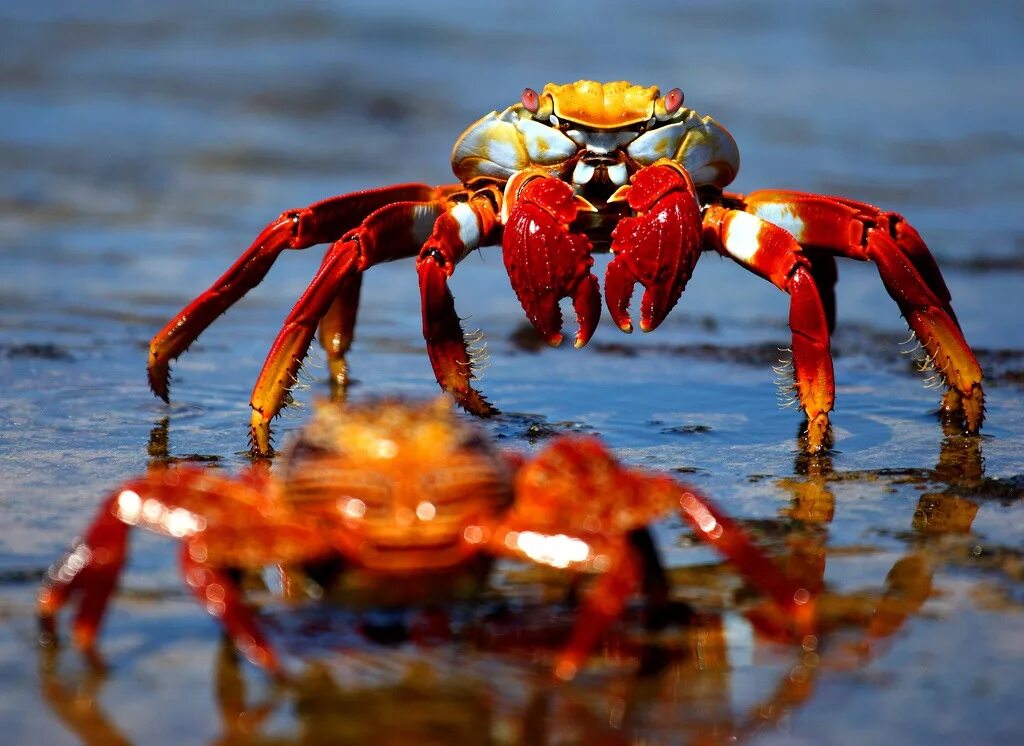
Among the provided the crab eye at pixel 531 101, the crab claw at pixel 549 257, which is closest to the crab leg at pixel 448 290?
the crab claw at pixel 549 257

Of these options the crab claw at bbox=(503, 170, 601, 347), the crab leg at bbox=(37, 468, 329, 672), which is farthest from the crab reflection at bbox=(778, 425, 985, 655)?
the crab leg at bbox=(37, 468, 329, 672)

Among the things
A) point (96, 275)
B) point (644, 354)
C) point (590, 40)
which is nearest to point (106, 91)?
point (590, 40)

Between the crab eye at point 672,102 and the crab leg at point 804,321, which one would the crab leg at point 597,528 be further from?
the crab eye at point 672,102

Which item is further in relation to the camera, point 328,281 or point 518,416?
point 518,416

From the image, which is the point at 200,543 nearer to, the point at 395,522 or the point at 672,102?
the point at 395,522

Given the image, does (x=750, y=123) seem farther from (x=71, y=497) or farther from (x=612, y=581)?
(x=612, y=581)

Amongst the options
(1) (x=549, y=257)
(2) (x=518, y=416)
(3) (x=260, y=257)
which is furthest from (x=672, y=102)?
(3) (x=260, y=257)

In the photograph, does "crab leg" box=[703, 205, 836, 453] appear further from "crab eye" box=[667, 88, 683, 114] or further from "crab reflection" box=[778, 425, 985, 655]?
"crab eye" box=[667, 88, 683, 114]
